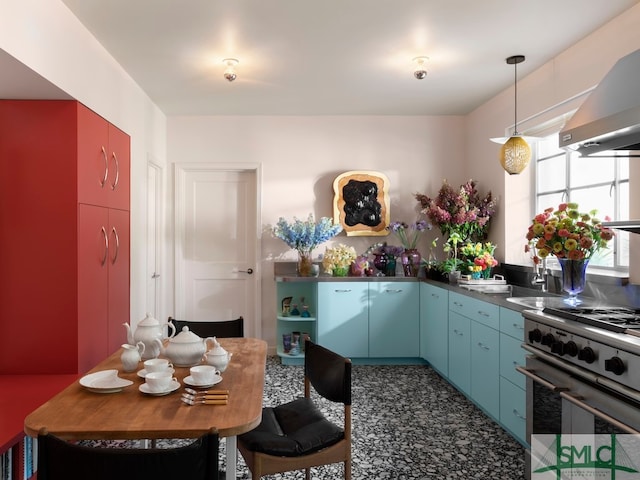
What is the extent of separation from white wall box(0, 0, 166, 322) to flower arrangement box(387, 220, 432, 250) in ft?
7.67

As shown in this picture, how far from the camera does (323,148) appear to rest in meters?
5.30

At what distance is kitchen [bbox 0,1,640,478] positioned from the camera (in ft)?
12.9

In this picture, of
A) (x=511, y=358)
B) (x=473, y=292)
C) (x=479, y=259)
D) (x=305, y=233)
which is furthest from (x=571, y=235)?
(x=305, y=233)

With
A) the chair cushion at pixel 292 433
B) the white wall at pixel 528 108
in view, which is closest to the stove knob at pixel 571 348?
the white wall at pixel 528 108

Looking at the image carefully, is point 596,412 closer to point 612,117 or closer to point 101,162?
point 612,117

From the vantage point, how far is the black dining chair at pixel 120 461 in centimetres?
131

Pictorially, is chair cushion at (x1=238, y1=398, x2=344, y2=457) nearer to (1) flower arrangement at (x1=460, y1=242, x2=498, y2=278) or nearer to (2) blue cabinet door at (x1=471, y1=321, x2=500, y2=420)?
(2) blue cabinet door at (x1=471, y1=321, x2=500, y2=420)

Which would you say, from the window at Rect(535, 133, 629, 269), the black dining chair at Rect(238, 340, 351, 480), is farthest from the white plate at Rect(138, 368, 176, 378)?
the window at Rect(535, 133, 629, 269)

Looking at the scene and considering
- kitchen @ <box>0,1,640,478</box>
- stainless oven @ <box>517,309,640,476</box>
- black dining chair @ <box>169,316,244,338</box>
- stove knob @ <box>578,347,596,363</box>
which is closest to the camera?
stainless oven @ <box>517,309,640,476</box>

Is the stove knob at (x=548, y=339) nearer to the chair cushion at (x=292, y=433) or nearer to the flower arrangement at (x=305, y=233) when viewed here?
the chair cushion at (x=292, y=433)

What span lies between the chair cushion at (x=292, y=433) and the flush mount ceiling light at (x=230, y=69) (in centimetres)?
237

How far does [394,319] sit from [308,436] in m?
2.83

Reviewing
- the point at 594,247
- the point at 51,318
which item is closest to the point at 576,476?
the point at 594,247

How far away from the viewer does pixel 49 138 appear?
293 cm
